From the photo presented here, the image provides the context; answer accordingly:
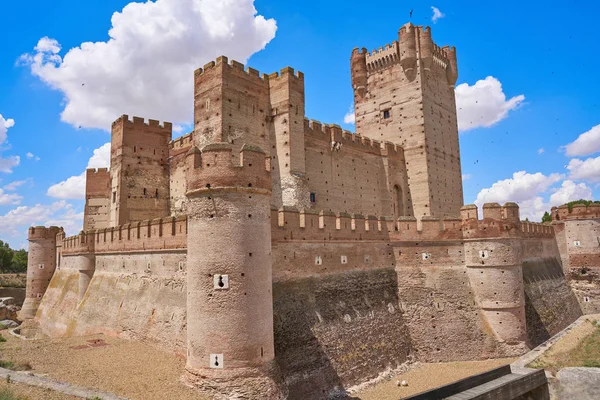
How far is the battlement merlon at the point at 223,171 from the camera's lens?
38.6ft

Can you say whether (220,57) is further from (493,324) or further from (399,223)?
(493,324)

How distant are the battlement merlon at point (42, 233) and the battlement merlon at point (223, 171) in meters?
23.5

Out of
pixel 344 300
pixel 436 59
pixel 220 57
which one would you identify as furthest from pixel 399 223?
pixel 436 59

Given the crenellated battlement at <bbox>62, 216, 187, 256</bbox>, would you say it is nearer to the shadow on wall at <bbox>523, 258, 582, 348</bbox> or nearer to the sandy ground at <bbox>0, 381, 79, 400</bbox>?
the sandy ground at <bbox>0, 381, 79, 400</bbox>

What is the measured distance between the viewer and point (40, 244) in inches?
1177

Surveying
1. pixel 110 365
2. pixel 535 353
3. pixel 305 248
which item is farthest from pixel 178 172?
pixel 535 353

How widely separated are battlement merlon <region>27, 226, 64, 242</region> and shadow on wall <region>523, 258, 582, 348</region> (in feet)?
101

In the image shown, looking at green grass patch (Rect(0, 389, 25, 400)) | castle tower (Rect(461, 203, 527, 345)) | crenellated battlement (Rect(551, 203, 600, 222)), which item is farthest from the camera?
crenellated battlement (Rect(551, 203, 600, 222))

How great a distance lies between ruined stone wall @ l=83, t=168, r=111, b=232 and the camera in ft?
94.4

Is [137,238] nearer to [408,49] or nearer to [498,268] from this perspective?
[498,268]

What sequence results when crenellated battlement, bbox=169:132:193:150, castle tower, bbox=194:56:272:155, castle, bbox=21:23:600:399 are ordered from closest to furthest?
1. castle, bbox=21:23:600:399
2. castle tower, bbox=194:56:272:155
3. crenellated battlement, bbox=169:132:193:150

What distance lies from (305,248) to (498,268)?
9249 mm

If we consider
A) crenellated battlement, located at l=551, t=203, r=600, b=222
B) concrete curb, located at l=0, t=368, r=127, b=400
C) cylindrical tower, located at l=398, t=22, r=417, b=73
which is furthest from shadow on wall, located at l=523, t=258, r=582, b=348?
concrete curb, located at l=0, t=368, r=127, b=400

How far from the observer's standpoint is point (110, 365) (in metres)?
13.1
